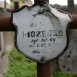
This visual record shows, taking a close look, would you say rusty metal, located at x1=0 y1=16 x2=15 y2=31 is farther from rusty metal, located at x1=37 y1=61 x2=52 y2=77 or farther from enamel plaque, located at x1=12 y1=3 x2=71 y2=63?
rusty metal, located at x1=37 y1=61 x2=52 y2=77

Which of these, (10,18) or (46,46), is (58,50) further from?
(10,18)

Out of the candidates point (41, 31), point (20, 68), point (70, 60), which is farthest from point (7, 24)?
point (20, 68)

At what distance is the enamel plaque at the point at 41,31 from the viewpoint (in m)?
1.34

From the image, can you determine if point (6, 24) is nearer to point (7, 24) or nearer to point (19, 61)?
point (7, 24)

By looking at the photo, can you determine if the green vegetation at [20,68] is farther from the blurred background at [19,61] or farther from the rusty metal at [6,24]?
the rusty metal at [6,24]

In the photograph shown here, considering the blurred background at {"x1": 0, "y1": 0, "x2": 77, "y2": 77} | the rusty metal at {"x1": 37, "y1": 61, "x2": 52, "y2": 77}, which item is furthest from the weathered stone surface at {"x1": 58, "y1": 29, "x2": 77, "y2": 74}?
the rusty metal at {"x1": 37, "y1": 61, "x2": 52, "y2": 77}

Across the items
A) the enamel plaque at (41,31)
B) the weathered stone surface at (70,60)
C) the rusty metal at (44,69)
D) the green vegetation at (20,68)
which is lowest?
the green vegetation at (20,68)

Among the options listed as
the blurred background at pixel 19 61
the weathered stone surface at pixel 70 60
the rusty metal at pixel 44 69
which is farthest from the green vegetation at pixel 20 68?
the rusty metal at pixel 44 69

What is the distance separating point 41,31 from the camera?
1338 millimetres

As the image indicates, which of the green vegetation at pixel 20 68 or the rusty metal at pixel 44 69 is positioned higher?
the rusty metal at pixel 44 69

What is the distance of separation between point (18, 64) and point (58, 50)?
305 centimetres

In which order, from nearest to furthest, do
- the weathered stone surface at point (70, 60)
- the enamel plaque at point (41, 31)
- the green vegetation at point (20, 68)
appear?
the enamel plaque at point (41, 31)
the weathered stone surface at point (70, 60)
the green vegetation at point (20, 68)

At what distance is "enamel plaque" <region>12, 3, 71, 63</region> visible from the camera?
52.8 inches

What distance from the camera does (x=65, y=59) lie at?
2.50 m
